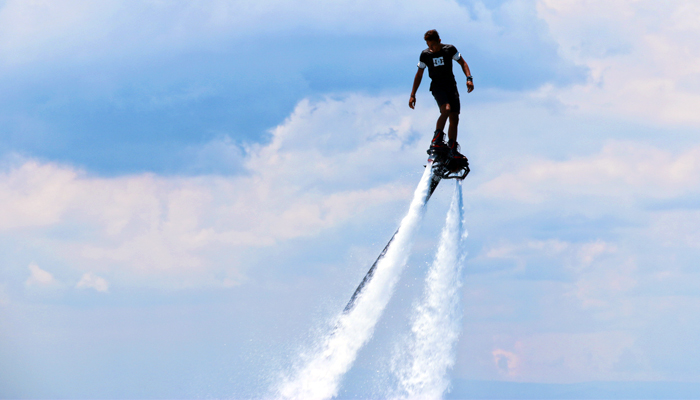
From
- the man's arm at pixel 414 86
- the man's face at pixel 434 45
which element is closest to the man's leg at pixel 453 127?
the man's arm at pixel 414 86

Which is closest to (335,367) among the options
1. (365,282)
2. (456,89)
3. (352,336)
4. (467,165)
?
(352,336)

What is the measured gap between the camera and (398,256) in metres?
36.7

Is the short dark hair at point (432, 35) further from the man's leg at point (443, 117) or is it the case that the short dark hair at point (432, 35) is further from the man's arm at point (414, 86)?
the man's leg at point (443, 117)

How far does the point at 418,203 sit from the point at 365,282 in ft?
15.6

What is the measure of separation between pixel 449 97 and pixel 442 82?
69 cm

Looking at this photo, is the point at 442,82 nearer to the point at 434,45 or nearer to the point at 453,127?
the point at 434,45

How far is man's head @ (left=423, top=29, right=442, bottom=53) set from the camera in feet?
105

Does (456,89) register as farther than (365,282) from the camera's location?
No

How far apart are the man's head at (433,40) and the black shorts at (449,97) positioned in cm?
172

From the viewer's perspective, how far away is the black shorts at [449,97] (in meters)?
33.0

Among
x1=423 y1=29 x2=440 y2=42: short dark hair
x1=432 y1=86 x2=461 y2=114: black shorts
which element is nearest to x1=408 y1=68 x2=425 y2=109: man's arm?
x1=432 y1=86 x2=461 y2=114: black shorts

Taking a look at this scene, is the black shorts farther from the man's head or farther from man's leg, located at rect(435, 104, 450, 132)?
the man's head

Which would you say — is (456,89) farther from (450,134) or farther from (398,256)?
(398,256)

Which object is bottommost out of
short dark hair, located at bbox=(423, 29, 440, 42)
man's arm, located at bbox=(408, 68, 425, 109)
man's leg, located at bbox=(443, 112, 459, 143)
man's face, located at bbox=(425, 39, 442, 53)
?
man's leg, located at bbox=(443, 112, 459, 143)
